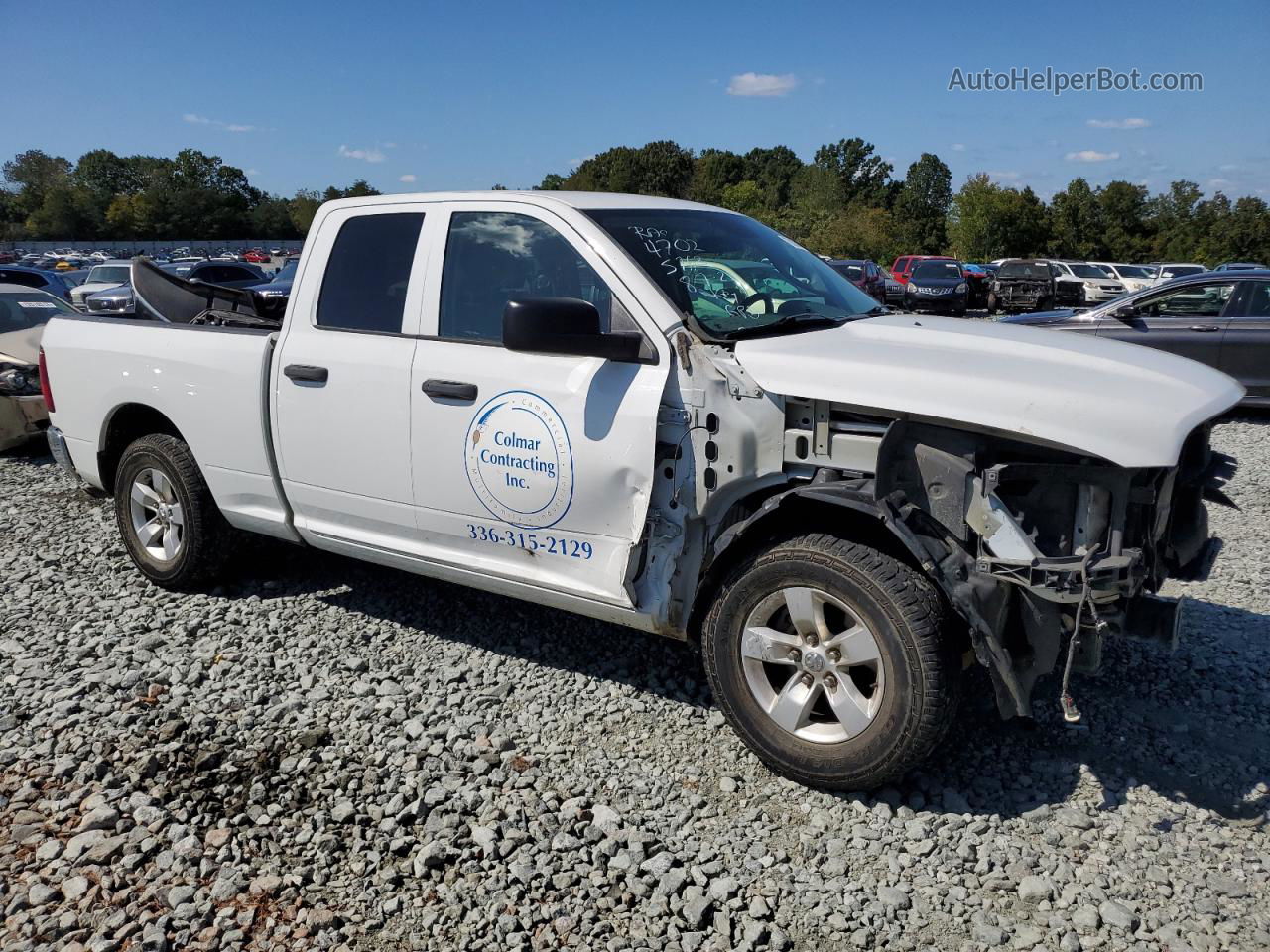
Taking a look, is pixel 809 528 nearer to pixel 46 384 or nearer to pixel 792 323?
pixel 792 323

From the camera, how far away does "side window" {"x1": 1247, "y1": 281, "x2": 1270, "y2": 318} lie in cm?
1009

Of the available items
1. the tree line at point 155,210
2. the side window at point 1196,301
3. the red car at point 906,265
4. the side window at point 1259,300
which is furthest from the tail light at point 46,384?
the tree line at point 155,210

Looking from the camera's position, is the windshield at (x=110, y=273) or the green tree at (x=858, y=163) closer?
the windshield at (x=110, y=273)

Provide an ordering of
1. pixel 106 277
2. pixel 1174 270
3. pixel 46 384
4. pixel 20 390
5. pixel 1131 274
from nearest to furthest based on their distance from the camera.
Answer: pixel 46 384 < pixel 20 390 < pixel 106 277 < pixel 1174 270 < pixel 1131 274

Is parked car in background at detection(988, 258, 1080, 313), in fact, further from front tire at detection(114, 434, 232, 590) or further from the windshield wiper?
front tire at detection(114, 434, 232, 590)

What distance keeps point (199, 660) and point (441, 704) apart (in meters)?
1.30

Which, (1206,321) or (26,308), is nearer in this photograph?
(26,308)

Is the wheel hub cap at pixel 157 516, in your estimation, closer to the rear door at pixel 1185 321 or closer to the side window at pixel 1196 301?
the rear door at pixel 1185 321

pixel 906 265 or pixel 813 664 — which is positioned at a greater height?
pixel 906 265

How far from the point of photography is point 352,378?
4066mm

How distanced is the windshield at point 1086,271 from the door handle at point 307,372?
111ft

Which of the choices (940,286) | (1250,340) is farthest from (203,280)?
(1250,340)

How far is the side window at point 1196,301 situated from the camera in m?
10.3

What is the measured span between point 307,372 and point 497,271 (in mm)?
1040
